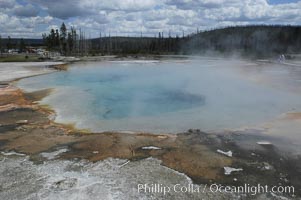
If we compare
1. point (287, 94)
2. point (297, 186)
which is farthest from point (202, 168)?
point (287, 94)

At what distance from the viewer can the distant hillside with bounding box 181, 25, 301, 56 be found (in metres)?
49.6

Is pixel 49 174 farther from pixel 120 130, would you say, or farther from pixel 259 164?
pixel 259 164

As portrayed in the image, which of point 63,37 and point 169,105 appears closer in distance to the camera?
point 169,105

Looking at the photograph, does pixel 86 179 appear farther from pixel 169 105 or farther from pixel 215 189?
pixel 169 105

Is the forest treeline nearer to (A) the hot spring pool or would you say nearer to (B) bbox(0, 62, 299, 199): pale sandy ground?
(A) the hot spring pool

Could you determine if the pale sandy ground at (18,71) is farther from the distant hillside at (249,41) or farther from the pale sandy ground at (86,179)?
the distant hillside at (249,41)

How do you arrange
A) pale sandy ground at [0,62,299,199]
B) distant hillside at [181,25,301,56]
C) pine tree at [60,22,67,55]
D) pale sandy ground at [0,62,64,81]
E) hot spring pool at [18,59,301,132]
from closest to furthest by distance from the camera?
pale sandy ground at [0,62,299,199] < hot spring pool at [18,59,301,132] < pale sandy ground at [0,62,64,81] < distant hillside at [181,25,301,56] < pine tree at [60,22,67,55]

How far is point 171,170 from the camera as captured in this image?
5914mm

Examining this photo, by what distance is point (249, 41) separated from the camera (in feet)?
191

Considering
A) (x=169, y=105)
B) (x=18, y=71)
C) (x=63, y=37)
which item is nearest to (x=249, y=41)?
(x=63, y=37)

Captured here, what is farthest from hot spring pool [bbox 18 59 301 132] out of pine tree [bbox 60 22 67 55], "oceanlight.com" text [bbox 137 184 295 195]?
pine tree [bbox 60 22 67 55]

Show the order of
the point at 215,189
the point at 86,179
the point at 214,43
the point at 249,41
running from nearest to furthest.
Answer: the point at 215,189 < the point at 86,179 < the point at 249,41 < the point at 214,43

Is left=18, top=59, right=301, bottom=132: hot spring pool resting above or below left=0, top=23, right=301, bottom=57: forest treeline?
below

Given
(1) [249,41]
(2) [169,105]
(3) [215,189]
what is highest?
(1) [249,41]
